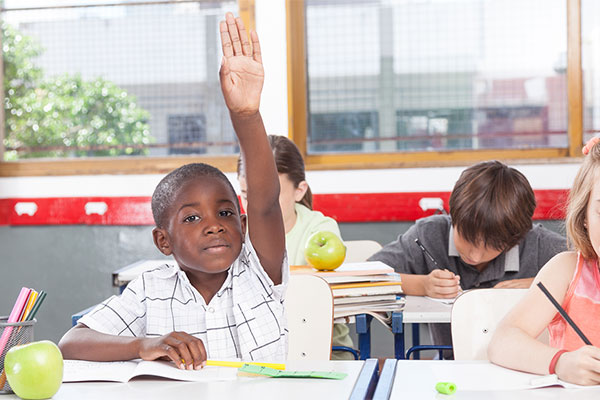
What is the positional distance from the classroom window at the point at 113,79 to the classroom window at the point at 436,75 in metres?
0.52

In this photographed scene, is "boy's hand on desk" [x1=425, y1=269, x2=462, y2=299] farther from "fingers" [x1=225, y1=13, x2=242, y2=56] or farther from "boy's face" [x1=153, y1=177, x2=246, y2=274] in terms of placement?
"fingers" [x1=225, y1=13, x2=242, y2=56]

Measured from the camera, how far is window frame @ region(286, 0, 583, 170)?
3.53 meters

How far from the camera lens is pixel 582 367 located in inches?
45.7

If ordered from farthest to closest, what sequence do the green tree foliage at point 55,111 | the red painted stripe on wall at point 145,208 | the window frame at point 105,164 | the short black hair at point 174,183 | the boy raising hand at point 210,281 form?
the green tree foliage at point 55,111
the window frame at point 105,164
the red painted stripe on wall at point 145,208
the short black hair at point 174,183
the boy raising hand at point 210,281

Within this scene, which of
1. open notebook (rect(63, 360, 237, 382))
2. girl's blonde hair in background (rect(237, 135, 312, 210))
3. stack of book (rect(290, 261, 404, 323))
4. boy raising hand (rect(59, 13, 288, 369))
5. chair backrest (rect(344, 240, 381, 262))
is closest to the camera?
open notebook (rect(63, 360, 237, 382))

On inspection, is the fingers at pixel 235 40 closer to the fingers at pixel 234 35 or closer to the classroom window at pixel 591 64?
the fingers at pixel 234 35

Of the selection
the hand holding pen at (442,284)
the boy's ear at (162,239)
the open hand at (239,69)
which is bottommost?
the hand holding pen at (442,284)

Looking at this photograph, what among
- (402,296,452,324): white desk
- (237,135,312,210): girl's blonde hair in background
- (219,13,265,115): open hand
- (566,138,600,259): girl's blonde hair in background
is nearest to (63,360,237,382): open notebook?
(219,13,265,115): open hand

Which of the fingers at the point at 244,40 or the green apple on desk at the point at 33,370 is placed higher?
the fingers at the point at 244,40

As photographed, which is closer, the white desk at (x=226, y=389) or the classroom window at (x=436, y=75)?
the white desk at (x=226, y=389)

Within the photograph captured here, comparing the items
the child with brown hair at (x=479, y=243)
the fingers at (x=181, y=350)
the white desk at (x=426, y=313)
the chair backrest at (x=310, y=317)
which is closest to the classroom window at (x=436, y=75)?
the child with brown hair at (x=479, y=243)

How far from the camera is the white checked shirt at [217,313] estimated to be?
1.40 m

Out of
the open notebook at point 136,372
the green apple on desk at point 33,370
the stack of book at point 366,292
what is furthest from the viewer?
the stack of book at point 366,292

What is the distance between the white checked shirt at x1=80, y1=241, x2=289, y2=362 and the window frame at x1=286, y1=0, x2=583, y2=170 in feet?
7.17
